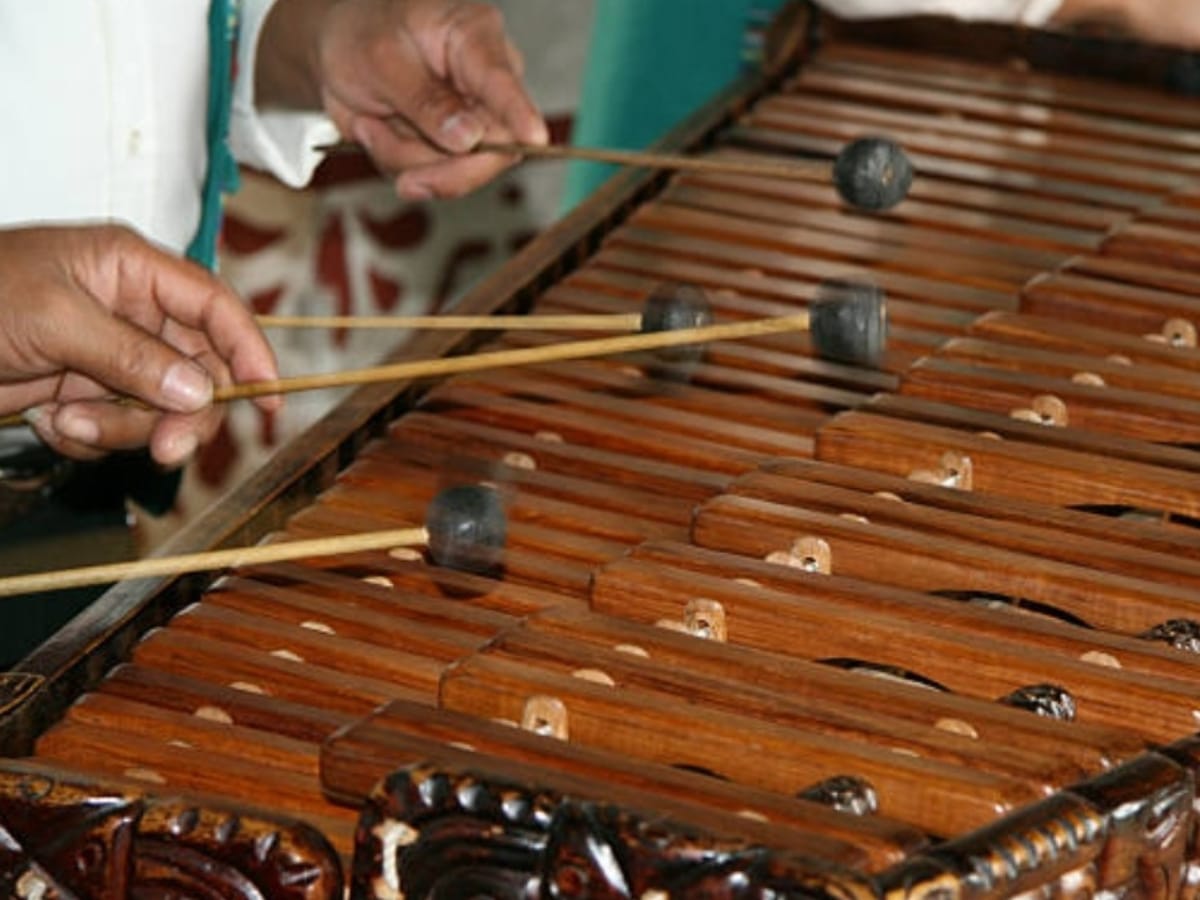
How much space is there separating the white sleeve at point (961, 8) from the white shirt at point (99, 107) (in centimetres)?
80

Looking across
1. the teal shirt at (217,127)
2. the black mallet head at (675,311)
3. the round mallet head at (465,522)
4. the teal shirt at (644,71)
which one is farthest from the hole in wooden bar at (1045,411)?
the teal shirt at (644,71)

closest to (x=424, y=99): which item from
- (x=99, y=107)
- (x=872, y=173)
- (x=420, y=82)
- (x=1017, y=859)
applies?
(x=420, y=82)

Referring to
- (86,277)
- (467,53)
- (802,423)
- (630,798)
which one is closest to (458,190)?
(467,53)

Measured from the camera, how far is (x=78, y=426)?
7.15 feet

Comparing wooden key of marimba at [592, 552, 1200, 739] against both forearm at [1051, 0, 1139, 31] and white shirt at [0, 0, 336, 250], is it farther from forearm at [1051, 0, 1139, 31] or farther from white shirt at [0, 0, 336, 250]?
forearm at [1051, 0, 1139, 31]

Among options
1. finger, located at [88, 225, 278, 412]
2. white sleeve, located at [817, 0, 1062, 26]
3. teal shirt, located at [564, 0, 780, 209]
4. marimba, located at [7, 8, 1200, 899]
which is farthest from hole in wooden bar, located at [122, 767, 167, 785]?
teal shirt, located at [564, 0, 780, 209]

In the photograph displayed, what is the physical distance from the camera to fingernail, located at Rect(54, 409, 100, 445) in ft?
7.14

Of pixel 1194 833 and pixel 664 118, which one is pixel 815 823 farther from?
pixel 664 118

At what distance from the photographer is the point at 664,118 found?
3.71m

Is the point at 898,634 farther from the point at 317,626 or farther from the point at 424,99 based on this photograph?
the point at 424,99

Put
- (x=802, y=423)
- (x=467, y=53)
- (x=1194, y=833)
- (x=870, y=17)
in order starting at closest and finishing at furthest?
(x=1194, y=833) < (x=802, y=423) < (x=467, y=53) < (x=870, y=17)

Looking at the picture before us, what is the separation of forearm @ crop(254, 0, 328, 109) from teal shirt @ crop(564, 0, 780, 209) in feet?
3.18

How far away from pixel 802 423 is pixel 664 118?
1486mm

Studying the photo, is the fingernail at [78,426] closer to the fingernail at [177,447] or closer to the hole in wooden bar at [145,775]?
the fingernail at [177,447]
